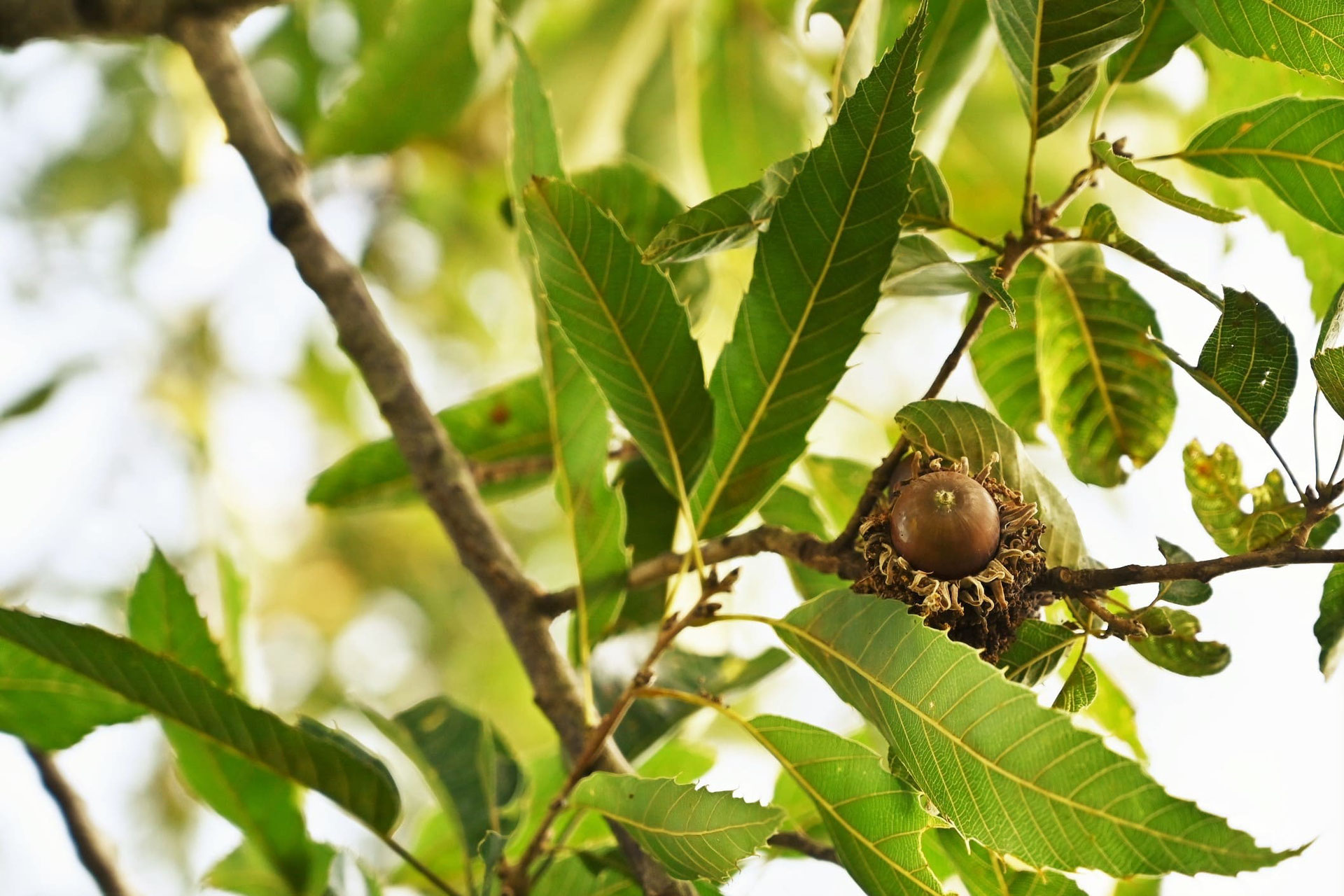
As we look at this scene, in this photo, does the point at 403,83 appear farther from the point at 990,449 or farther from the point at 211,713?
the point at 990,449

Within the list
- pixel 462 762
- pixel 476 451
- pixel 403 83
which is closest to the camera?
pixel 462 762

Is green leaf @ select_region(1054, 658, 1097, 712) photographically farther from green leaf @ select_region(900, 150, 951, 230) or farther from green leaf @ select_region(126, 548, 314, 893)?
green leaf @ select_region(126, 548, 314, 893)

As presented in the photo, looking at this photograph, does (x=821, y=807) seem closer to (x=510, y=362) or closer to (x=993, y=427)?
(x=993, y=427)

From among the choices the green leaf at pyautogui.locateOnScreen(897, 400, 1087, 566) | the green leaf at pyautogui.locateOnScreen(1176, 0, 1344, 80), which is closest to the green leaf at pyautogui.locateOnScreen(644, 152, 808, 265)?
the green leaf at pyautogui.locateOnScreen(897, 400, 1087, 566)

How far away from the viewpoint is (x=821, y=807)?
1.97ft

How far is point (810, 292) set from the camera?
61 cm

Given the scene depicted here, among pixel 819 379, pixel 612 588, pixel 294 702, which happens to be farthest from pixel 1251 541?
pixel 294 702

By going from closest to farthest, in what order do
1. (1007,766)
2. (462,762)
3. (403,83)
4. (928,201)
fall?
(1007,766)
(928,201)
(462,762)
(403,83)

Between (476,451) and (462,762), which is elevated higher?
(476,451)

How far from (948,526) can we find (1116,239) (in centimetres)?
21

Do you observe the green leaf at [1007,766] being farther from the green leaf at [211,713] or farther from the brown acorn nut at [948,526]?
the green leaf at [211,713]

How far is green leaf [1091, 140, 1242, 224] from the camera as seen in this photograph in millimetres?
563

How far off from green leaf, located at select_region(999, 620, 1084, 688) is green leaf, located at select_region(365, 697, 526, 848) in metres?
0.39

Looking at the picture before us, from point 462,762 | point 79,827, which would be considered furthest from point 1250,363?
point 79,827
